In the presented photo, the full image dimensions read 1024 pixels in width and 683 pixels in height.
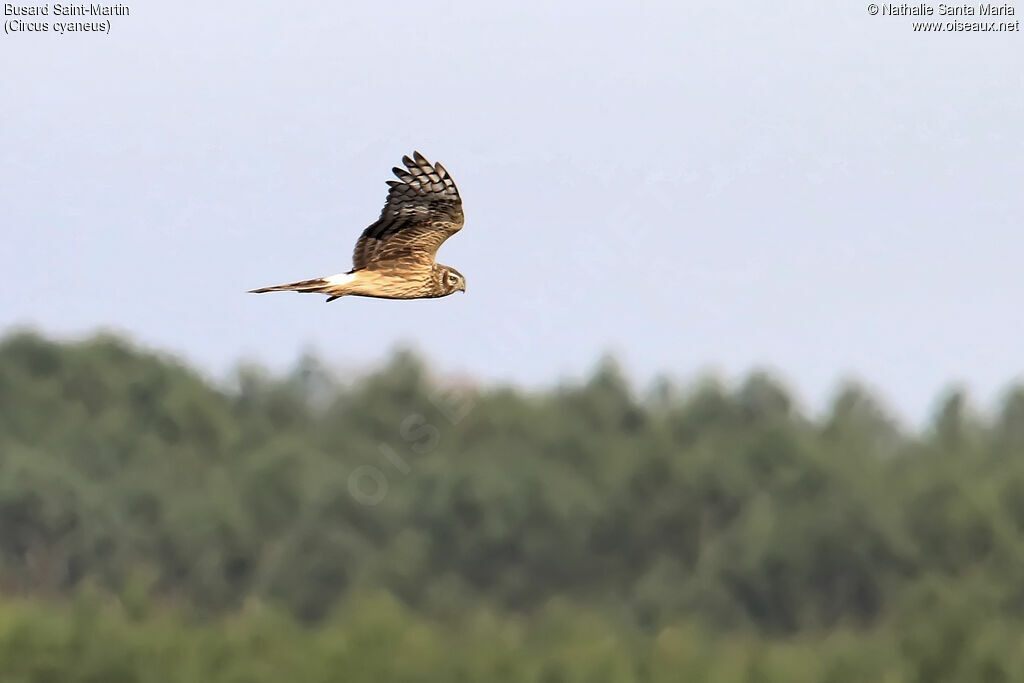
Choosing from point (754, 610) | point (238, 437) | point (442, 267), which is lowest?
point (754, 610)

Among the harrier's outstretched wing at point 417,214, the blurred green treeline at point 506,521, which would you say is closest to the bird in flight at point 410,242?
the harrier's outstretched wing at point 417,214

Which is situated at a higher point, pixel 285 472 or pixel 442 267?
pixel 442 267

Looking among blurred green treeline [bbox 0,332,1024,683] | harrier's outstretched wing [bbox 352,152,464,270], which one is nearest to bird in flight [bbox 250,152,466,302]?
harrier's outstretched wing [bbox 352,152,464,270]

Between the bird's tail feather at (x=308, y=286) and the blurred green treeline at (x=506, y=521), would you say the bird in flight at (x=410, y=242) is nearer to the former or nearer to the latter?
the bird's tail feather at (x=308, y=286)

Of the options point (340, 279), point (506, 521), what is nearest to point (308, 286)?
point (340, 279)

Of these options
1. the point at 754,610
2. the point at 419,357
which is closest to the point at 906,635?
the point at 754,610

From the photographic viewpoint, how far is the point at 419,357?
43.4 m

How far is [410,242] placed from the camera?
9367 millimetres

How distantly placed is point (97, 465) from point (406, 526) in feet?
24.6

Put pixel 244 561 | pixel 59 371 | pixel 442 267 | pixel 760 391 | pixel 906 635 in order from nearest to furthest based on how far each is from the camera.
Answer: pixel 442 267, pixel 906 635, pixel 244 561, pixel 760 391, pixel 59 371

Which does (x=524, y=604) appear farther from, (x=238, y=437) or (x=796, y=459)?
(x=238, y=437)

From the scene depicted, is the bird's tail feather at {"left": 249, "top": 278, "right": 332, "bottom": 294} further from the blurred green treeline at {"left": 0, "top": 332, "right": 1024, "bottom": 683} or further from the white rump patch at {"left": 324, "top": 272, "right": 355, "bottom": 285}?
the blurred green treeline at {"left": 0, "top": 332, "right": 1024, "bottom": 683}

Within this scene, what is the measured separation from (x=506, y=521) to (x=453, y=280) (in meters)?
29.6

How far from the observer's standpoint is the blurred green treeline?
3138cm
